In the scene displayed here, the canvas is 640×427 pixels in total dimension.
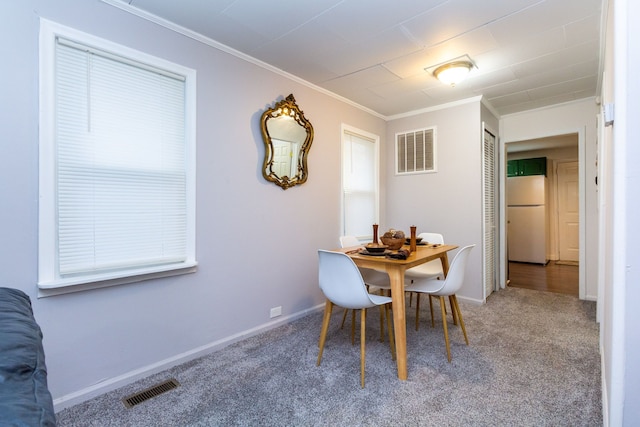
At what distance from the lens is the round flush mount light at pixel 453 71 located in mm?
2809

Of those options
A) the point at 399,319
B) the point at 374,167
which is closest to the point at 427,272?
the point at 399,319

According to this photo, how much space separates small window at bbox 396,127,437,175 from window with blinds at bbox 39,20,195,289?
9.52 ft

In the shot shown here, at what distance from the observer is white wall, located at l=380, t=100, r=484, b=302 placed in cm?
369

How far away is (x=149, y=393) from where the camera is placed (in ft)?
6.22

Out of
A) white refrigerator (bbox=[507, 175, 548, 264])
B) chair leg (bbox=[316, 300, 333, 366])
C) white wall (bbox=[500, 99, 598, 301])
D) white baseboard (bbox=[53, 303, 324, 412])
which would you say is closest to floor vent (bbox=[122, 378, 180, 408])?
white baseboard (bbox=[53, 303, 324, 412])

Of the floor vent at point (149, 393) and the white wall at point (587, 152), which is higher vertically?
the white wall at point (587, 152)

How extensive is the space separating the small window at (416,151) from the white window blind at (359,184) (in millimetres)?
375

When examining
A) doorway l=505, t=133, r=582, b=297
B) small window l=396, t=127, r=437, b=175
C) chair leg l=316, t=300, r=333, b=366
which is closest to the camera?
chair leg l=316, t=300, r=333, b=366

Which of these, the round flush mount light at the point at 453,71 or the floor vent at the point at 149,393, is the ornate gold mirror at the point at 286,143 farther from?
the floor vent at the point at 149,393

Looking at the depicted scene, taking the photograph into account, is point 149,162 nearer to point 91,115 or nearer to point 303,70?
point 91,115

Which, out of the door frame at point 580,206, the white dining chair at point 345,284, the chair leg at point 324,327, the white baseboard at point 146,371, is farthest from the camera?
the door frame at point 580,206

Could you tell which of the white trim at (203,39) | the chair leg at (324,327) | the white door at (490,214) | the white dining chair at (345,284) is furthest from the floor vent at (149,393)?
the white door at (490,214)

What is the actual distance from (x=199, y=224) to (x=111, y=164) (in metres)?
0.70

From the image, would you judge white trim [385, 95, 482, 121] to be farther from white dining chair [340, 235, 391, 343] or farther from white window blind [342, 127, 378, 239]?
white dining chair [340, 235, 391, 343]
